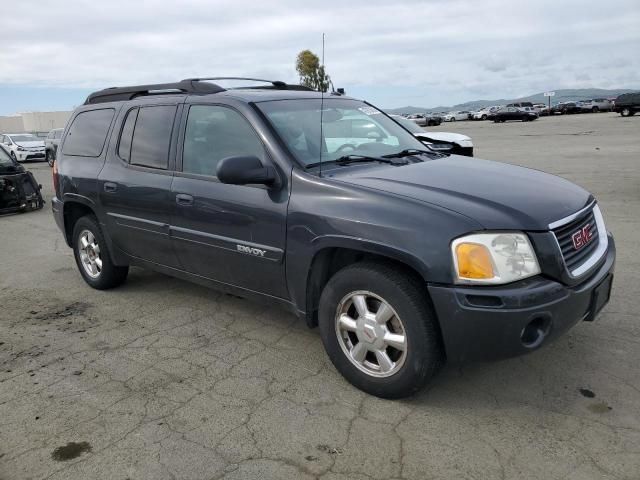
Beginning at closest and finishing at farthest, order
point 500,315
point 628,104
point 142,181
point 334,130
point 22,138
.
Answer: point 500,315 < point 334,130 < point 142,181 < point 22,138 < point 628,104

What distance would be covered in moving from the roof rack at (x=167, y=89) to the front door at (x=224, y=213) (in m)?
0.21

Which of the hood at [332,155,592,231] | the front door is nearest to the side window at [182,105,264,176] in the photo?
the front door

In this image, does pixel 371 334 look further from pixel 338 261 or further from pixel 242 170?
pixel 242 170

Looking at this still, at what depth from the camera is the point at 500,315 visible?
2.74 metres

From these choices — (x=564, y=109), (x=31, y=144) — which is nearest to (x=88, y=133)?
(x=31, y=144)

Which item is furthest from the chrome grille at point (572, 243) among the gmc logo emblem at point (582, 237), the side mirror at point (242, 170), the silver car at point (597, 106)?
the silver car at point (597, 106)

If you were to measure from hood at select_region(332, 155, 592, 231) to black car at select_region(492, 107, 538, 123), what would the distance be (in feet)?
155

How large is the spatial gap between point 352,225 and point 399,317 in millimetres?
560

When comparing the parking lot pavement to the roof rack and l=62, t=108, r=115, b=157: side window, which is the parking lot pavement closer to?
l=62, t=108, r=115, b=157: side window

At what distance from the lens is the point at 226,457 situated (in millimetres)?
2754

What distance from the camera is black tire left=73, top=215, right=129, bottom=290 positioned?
17.0 feet

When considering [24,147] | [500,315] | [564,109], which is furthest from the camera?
[564,109]

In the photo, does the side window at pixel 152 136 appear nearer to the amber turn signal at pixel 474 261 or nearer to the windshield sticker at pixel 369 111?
the windshield sticker at pixel 369 111

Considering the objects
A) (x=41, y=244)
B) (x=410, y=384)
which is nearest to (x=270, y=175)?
(x=410, y=384)
